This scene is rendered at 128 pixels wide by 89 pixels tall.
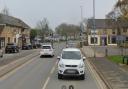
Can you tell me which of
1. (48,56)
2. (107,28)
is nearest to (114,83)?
Answer: (48,56)

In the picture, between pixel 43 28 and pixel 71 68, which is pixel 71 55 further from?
pixel 43 28

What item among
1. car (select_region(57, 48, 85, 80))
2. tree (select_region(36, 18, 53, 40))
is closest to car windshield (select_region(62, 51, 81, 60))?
car (select_region(57, 48, 85, 80))

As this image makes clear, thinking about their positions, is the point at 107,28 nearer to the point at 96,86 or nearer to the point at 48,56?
the point at 48,56

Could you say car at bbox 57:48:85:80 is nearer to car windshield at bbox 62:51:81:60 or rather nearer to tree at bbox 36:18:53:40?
car windshield at bbox 62:51:81:60

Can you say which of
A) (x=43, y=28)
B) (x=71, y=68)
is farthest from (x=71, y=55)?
(x=43, y=28)

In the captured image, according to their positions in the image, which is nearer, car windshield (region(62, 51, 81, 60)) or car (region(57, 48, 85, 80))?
car (region(57, 48, 85, 80))

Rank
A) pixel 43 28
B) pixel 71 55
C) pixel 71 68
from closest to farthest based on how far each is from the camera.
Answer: pixel 71 68 → pixel 71 55 → pixel 43 28

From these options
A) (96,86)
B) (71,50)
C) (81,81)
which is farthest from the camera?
(71,50)

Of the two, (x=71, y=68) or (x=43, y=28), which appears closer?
(x=71, y=68)

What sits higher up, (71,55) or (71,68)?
(71,55)

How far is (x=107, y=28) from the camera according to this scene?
12081cm

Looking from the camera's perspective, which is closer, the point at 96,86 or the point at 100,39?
the point at 96,86

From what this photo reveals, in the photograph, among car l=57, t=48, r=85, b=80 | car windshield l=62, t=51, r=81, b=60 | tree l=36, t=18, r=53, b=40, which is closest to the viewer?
car l=57, t=48, r=85, b=80

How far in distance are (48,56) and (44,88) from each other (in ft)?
109
